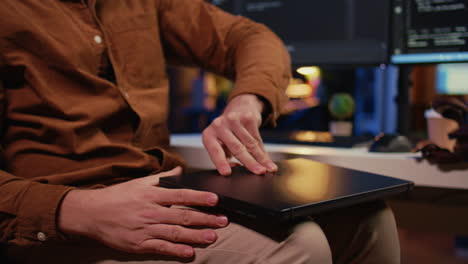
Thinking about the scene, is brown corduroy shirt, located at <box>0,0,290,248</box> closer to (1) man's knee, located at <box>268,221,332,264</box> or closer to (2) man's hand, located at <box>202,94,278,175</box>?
(2) man's hand, located at <box>202,94,278,175</box>

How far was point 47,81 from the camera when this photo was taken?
27.6 inches

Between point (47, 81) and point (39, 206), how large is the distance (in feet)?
0.80

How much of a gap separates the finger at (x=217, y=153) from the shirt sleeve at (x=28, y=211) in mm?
235

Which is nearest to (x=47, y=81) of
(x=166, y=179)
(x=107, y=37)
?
(x=107, y=37)

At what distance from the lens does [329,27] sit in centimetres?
127

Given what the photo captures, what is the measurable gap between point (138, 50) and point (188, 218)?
45cm

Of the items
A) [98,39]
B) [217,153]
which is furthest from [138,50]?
[217,153]

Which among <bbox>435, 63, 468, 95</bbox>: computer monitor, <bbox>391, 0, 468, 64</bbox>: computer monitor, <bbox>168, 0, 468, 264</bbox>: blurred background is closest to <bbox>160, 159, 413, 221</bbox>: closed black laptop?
<bbox>168, 0, 468, 264</bbox>: blurred background

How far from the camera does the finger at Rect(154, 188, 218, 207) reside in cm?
53

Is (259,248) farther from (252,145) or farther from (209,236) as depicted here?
(252,145)

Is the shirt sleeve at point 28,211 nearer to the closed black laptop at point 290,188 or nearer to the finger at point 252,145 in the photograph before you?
the closed black laptop at point 290,188

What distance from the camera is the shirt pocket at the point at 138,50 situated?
811 millimetres

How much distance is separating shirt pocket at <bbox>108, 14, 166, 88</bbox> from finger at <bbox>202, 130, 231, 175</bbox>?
0.73ft

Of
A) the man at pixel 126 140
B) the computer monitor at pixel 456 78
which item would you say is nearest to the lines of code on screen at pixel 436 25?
the computer monitor at pixel 456 78
